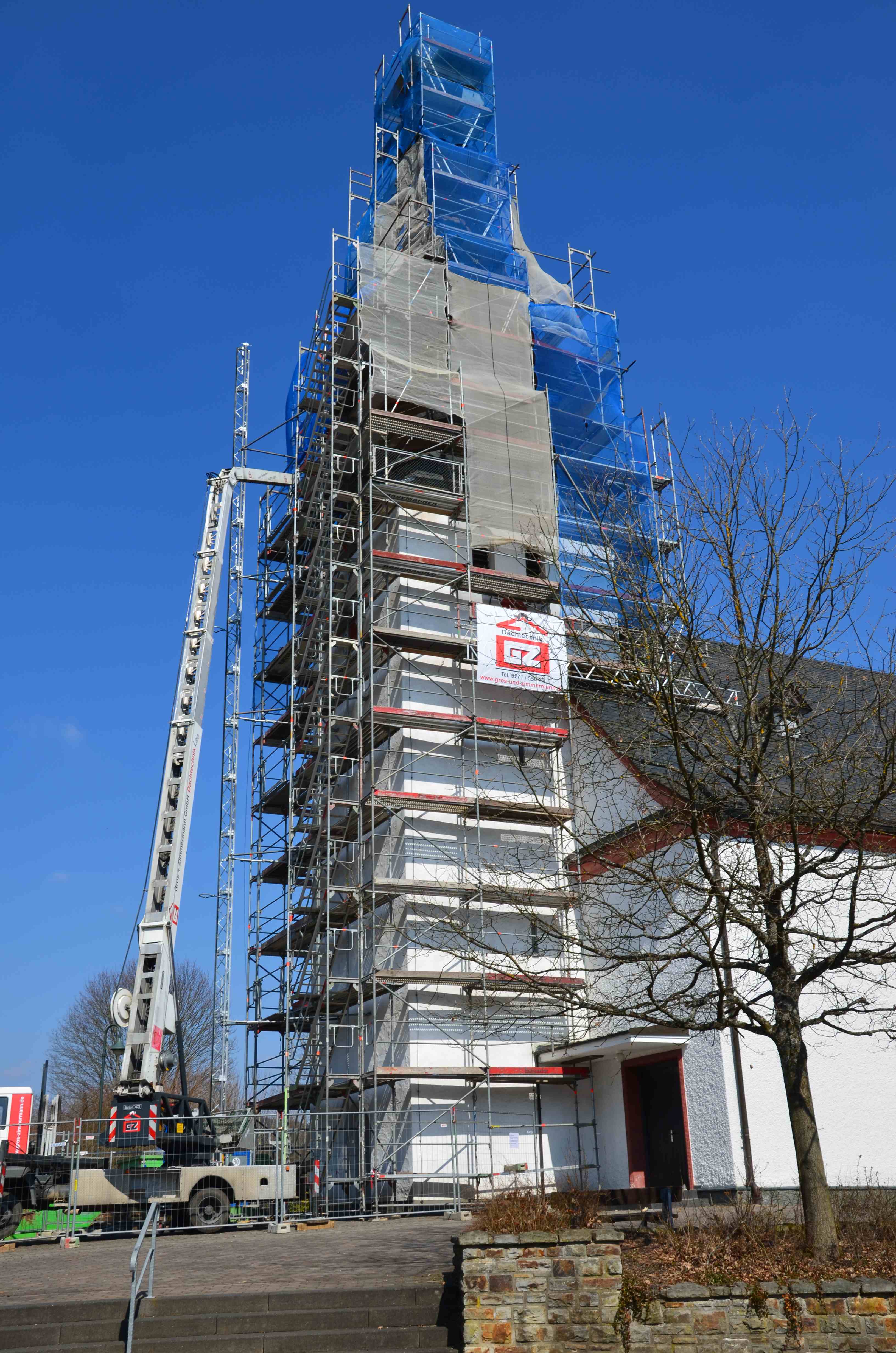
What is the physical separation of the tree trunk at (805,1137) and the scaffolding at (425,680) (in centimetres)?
585

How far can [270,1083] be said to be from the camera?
2539cm

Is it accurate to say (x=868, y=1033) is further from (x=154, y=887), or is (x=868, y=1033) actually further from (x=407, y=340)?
(x=407, y=340)

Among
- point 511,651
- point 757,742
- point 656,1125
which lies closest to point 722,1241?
point 757,742

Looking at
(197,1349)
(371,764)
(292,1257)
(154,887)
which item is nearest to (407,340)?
(371,764)

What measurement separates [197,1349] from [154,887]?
38.9 ft

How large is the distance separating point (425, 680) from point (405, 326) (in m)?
8.17

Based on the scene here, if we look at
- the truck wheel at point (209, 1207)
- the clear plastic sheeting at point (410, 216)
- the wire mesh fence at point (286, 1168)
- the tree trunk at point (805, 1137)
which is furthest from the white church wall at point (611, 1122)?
the clear plastic sheeting at point (410, 216)

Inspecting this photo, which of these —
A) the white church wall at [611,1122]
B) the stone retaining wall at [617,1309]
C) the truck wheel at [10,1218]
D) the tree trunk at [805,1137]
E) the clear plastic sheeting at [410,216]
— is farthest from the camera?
the clear plastic sheeting at [410,216]

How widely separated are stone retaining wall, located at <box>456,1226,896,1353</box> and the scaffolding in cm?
727

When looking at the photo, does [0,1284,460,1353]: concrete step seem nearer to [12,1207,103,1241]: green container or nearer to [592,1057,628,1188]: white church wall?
[12,1207,103,1241]: green container

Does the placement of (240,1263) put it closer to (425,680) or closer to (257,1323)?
(257,1323)

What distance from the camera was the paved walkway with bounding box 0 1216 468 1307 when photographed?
10.9 meters

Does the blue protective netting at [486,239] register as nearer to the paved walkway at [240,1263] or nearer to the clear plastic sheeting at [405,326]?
the clear plastic sheeting at [405,326]

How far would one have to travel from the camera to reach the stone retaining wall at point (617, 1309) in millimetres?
9031
